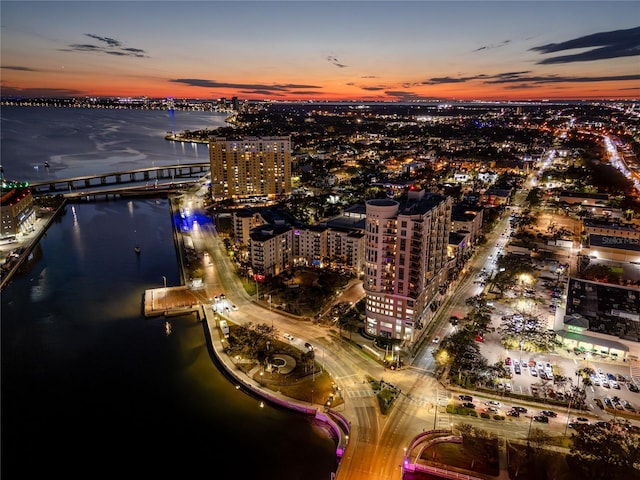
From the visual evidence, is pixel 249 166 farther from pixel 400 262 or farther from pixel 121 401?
pixel 121 401

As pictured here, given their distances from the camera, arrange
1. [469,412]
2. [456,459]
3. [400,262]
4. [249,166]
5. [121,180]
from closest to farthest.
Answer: [456,459], [469,412], [400,262], [249,166], [121,180]

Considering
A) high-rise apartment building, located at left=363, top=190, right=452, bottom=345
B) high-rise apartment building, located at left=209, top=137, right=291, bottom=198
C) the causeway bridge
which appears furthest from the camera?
the causeway bridge

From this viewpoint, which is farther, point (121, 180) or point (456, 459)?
point (121, 180)

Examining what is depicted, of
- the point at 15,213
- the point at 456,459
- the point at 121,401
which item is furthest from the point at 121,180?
the point at 456,459

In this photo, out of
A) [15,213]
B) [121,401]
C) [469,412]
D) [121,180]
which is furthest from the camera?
[121,180]

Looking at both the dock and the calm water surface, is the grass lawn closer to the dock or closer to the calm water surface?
the calm water surface

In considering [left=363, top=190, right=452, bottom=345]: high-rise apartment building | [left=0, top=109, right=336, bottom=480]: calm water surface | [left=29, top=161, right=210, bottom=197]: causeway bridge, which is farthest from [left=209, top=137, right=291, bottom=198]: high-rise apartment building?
[left=363, top=190, right=452, bottom=345]: high-rise apartment building

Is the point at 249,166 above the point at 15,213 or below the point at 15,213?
above

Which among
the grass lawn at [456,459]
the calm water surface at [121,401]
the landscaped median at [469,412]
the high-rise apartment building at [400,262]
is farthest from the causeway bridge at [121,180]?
the grass lawn at [456,459]
